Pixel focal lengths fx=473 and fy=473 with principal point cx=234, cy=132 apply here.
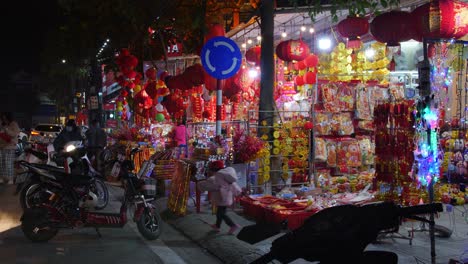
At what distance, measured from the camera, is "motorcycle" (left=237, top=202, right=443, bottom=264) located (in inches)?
92.9

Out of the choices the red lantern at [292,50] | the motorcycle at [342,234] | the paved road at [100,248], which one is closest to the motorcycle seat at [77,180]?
the paved road at [100,248]

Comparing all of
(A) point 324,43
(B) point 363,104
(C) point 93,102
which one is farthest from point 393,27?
(C) point 93,102

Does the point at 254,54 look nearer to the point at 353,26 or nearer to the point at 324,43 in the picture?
the point at 324,43

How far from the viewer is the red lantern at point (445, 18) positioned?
734 cm

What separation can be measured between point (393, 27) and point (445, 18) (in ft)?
3.91

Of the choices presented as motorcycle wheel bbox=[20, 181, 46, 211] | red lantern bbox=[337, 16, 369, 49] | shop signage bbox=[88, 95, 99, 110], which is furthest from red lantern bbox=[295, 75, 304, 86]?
shop signage bbox=[88, 95, 99, 110]

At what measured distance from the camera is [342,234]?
2.38 meters

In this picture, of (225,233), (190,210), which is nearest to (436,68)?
(225,233)

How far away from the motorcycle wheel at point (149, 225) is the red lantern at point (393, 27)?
17.1 feet

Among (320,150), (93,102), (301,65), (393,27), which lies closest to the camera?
(393,27)

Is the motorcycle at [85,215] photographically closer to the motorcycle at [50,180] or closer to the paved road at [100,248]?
the paved road at [100,248]

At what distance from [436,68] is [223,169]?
3.86 meters

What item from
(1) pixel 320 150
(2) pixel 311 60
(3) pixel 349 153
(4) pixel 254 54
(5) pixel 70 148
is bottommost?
(3) pixel 349 153

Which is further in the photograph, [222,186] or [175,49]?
[175,49]
